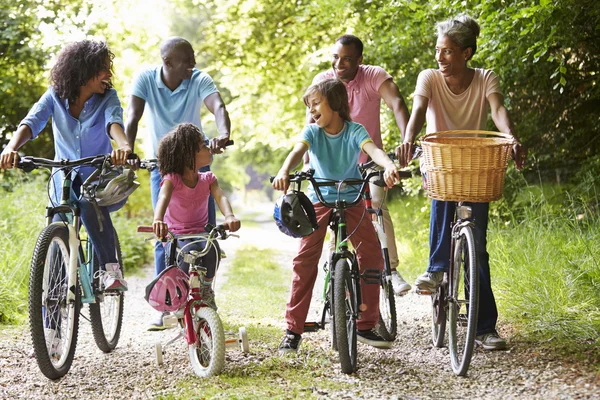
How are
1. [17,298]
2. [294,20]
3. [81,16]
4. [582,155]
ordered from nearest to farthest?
[17,298]
[582,155]
[81,16]
[294,20]

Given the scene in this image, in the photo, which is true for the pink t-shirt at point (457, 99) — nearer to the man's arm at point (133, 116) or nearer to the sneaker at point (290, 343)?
the sneaker at point (290, 343)

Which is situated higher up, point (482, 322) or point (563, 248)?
point (563, 248)

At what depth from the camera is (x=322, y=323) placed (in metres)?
4.88

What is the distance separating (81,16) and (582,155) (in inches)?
338

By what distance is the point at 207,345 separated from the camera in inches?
177

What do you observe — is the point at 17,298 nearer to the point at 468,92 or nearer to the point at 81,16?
the point at 468,92

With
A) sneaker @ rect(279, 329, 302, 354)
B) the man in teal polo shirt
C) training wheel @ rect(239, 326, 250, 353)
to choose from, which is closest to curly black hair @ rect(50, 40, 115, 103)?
the man in teal polo shirt

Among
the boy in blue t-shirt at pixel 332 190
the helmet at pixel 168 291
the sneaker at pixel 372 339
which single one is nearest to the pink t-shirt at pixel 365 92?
the boy in blue t-shirt at pixel 332 190

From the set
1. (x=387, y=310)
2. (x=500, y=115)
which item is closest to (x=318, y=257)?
(x=387, y=310)

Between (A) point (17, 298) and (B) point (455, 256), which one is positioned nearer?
(B) point (455, 256)

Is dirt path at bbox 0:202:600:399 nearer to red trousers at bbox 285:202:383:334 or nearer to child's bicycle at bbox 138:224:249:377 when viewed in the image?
child's bicycle at bbox 138:224:249:377

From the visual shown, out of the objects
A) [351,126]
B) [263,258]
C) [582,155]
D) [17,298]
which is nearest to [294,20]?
[263,258]

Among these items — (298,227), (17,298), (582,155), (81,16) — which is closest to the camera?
(298,227)

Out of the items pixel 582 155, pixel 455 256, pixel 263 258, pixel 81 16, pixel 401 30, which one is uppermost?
pixel 81 16
